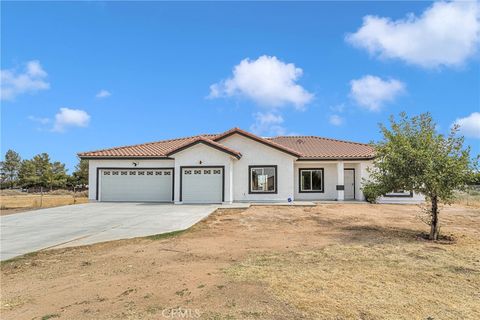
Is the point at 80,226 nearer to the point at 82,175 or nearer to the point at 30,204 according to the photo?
the point at 30,204

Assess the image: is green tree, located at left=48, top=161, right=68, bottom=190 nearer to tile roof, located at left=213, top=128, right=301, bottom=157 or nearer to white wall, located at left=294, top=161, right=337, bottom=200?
tile roof, located at left=213, top=128, right=301, bottom=157

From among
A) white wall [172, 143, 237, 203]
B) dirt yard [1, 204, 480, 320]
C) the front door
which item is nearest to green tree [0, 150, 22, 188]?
white wall [172, 143, 237, 203]

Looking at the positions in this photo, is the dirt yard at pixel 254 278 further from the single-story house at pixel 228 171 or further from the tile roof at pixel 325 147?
the tile roof at pixel 325 147

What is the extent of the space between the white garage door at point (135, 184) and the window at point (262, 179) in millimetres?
5894

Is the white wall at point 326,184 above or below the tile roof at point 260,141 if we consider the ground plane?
below

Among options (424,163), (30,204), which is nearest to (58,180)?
(30,204)

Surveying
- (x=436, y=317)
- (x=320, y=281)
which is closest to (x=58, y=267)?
(x=320, y=281)

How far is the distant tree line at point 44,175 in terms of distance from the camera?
6051cm

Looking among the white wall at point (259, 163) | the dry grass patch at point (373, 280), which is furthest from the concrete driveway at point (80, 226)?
the dry grass patch at point (373, 280)

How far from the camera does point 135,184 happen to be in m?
25.2

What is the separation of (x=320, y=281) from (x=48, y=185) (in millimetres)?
64520

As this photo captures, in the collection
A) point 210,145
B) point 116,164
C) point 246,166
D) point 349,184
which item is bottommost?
point 349,184

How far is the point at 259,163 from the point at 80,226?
1260 centimetres

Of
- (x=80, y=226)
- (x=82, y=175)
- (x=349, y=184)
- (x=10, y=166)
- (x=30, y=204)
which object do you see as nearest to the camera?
(x=80, y=226)
